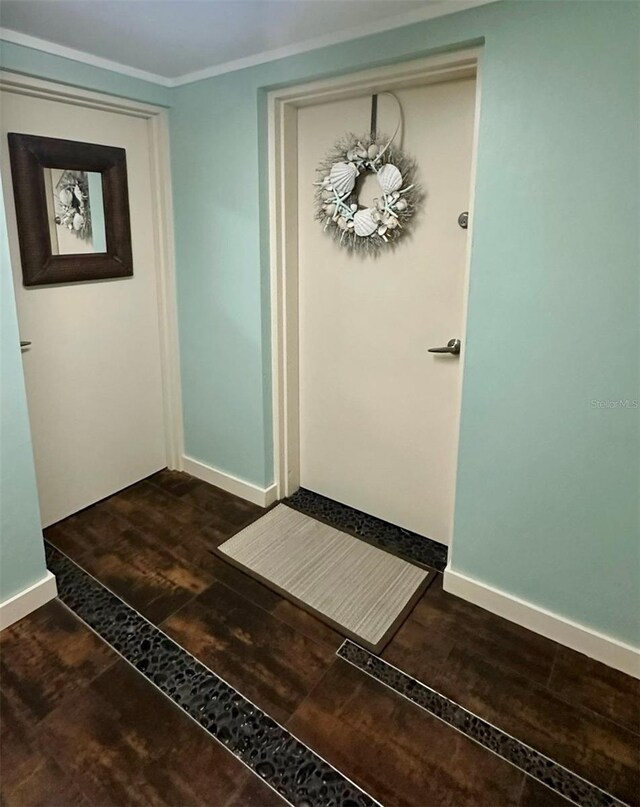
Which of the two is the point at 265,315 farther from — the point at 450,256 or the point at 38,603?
the point at 38,603

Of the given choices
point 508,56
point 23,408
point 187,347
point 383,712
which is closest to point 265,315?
point 187,347

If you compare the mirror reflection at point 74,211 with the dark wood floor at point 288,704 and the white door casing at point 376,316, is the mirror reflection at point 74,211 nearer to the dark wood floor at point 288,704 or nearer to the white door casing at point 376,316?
the white door casing at point 376,316

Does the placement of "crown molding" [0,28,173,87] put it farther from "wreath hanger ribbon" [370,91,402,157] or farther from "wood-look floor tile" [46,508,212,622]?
"wood-look floor tile" [46,508,212,622]

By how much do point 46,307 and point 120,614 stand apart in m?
1.39

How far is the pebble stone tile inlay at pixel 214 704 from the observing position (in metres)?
1.42

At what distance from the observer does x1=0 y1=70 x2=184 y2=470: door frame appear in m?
2.14

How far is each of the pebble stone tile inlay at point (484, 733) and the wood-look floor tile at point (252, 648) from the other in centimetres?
15

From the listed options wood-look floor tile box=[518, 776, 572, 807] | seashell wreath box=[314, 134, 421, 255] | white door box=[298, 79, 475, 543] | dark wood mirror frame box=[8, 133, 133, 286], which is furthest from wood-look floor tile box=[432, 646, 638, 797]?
dark wood mirror frame box=[8, 133, 133, 286]

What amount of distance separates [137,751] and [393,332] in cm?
180

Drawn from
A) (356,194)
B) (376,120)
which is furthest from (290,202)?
(376,120)

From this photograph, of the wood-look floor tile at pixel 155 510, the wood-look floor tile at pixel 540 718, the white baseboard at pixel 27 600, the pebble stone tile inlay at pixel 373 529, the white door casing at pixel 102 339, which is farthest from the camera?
the wood-look floor tile at pixel 155 510

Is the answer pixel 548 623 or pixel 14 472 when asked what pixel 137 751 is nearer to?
pixel 14 472

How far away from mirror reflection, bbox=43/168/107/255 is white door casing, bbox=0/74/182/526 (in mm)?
157

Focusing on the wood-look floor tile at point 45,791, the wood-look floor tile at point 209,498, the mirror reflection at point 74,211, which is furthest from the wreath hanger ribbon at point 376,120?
the wood-look floor tile at point 45,791
